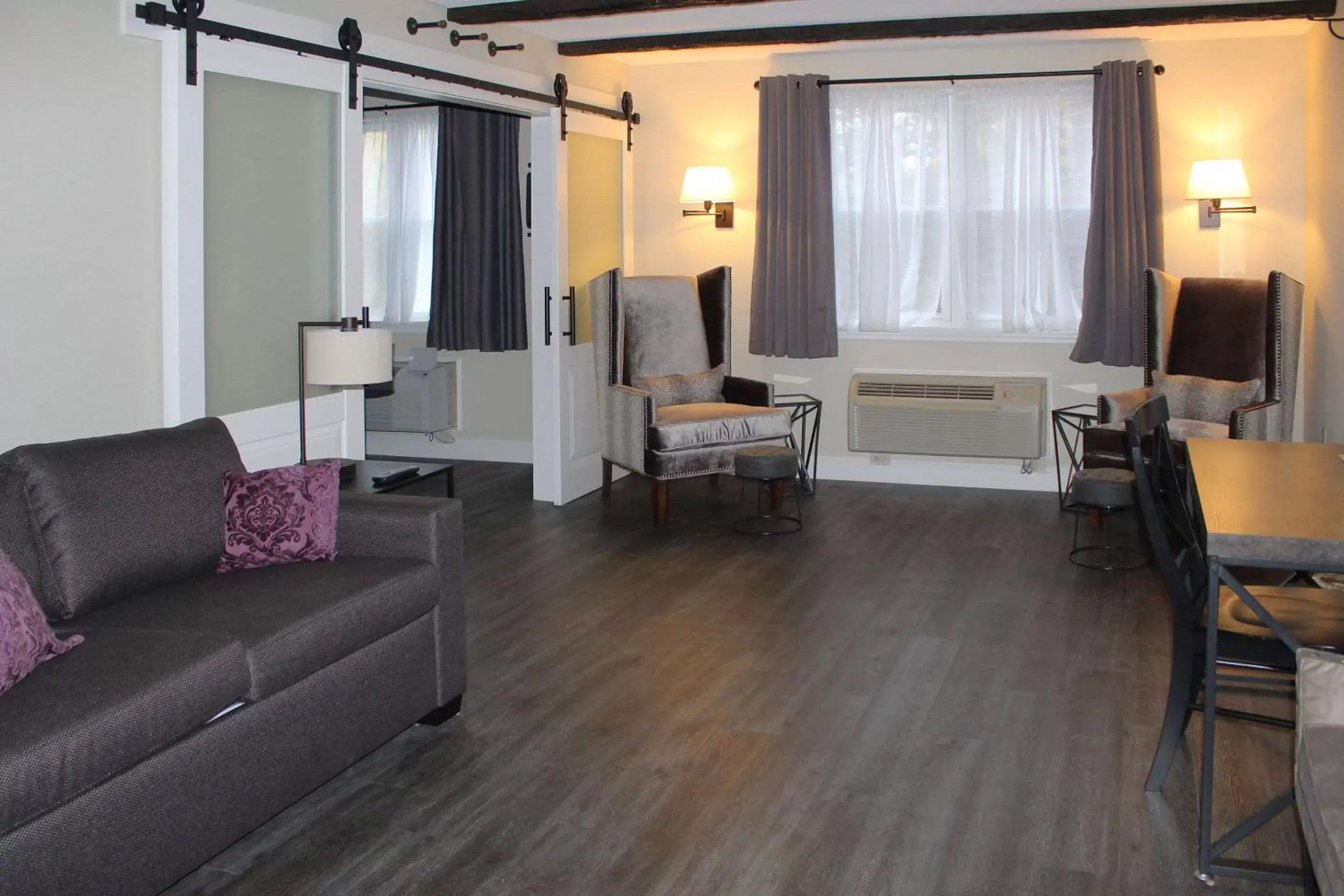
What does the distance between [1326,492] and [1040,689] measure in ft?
3.65

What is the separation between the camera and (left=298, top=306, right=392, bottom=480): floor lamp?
4.03 metres

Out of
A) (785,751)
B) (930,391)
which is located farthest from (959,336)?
(785,751)

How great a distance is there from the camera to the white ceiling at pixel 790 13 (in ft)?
18.4

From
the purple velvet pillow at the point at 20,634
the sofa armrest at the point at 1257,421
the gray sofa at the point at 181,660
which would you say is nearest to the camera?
the gray sofa at the point at 181,660

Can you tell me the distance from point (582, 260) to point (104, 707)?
467cm

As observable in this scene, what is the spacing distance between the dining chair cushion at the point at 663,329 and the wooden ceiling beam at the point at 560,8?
1.47 meters

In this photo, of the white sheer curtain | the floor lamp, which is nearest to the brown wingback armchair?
the floor lamp

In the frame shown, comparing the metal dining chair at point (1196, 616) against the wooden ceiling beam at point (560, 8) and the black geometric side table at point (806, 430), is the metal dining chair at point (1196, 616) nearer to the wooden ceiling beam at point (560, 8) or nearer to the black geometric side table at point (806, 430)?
the wooden ceiling beam at point (560, 8)

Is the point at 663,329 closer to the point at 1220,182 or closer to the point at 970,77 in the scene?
the point at 970,77

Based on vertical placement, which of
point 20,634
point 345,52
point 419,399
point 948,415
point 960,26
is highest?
point 960,26

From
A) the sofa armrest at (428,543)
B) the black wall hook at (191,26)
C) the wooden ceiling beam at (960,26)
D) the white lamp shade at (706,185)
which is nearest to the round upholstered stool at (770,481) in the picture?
the white lamp shade at (706,185)

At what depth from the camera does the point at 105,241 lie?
3701mm

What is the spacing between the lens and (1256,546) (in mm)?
2303

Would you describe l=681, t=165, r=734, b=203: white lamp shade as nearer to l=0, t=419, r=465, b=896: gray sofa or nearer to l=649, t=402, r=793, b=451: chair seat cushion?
l=649, t=402, r=793, b=451: chair seat cushion
